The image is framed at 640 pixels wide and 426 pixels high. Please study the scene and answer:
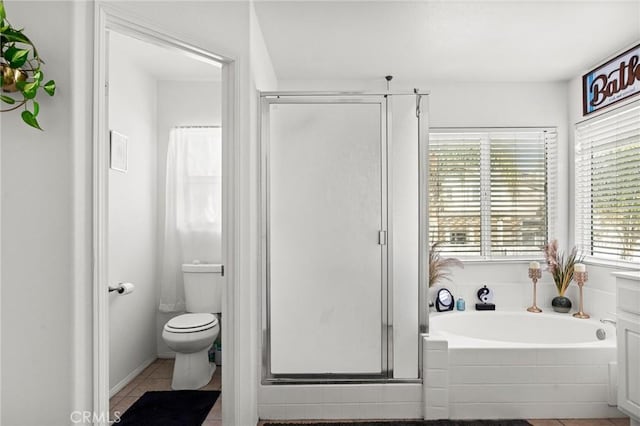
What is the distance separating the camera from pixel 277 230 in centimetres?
249

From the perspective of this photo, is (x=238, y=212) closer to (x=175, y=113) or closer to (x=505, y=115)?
(x=175, y=113)

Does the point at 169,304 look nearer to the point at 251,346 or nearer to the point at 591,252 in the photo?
the point at 251,346

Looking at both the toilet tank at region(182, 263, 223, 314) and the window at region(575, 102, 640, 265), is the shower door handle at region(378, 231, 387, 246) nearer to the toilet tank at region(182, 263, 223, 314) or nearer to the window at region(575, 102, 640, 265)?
the toilet tank at region(182, 263, 223, 314)

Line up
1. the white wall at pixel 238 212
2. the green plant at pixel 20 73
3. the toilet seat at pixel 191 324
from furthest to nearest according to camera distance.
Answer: the toilet seat at pixel 191 324 < the white wall at pixel 238 212 < the green plant at pixel 20 73

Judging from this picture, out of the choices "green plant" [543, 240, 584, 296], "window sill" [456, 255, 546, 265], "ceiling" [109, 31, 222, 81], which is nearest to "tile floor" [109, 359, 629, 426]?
"green plant" [543, 240, 584, 296]

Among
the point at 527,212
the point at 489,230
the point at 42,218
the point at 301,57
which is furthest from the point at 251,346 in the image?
the point at 527,212

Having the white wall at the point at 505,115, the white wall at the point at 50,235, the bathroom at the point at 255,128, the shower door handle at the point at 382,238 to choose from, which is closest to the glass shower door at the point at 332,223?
the shower door handle at the point at 382,238

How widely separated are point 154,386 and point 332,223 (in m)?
1.89

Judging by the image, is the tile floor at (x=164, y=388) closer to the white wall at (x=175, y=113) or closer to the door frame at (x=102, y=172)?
the white wall at (x=175, y=113)

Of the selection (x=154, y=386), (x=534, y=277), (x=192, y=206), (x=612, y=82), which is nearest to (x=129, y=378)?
(x=154, y=386)

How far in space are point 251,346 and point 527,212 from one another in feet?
8.73

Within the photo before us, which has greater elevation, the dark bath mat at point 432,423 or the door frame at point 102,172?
the door frame at point 102,172

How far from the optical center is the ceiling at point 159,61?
2860 millimetres

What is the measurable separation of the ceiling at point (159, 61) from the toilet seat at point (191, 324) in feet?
6.16
